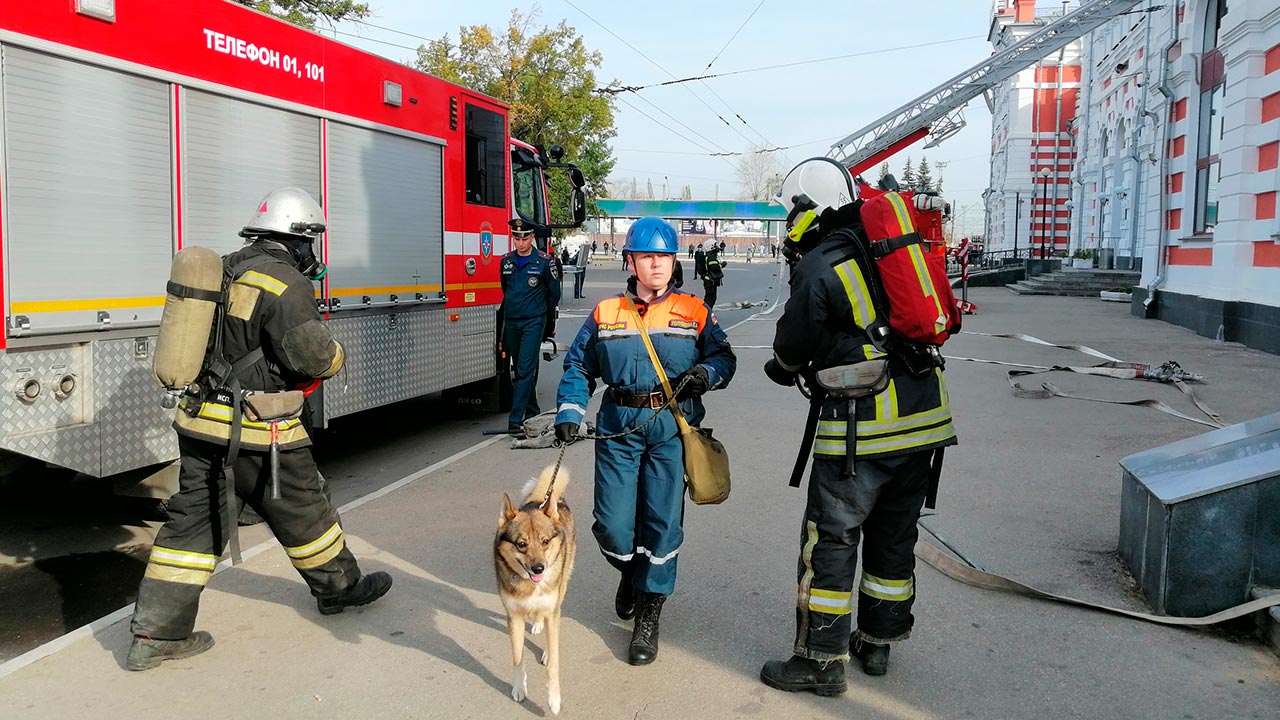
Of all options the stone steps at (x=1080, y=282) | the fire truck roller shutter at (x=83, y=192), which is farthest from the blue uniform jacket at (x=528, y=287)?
the stone steps at (x=1080, y=282)

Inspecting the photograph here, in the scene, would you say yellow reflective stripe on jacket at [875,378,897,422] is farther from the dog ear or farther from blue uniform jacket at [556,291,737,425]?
the dog ear

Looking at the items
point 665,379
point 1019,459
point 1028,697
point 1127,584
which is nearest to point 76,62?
point 665,379

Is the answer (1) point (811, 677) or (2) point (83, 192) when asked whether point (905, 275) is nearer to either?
(1) point (811, 677)

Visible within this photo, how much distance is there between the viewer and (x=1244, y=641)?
4516 millimetres

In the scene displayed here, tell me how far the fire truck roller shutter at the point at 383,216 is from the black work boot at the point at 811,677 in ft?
15.6

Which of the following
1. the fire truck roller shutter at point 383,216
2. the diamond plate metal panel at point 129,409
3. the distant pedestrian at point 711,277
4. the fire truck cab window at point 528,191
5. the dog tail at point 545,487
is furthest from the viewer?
the distant pedestrian at point 711,277

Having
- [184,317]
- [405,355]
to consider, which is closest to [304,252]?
[184,317]

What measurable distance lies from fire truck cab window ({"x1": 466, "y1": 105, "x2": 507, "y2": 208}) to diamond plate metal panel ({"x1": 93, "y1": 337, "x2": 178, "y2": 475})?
4.16m

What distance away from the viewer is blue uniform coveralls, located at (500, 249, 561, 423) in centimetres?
958

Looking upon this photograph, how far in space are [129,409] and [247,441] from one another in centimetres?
175

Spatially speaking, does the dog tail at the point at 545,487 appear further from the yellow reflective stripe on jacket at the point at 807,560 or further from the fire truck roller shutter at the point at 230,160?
the fire truck roller shutter at the point at 230,160

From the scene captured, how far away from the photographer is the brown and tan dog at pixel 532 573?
3.74 metres

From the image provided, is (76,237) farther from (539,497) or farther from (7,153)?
(539,497)

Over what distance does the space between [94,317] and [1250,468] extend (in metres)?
5.73
